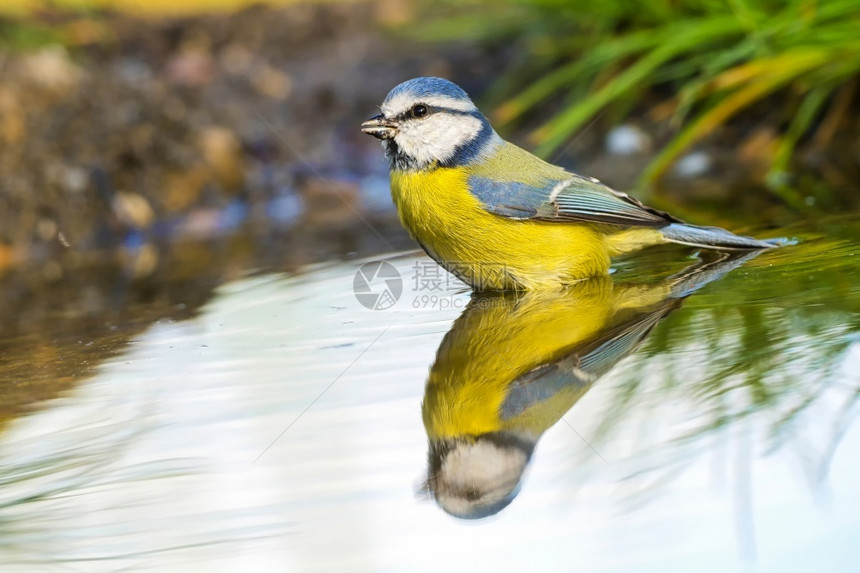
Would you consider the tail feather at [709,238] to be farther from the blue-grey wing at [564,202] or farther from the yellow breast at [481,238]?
the yellow breast at [481,238]

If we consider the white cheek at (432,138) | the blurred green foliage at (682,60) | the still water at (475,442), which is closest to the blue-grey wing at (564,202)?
the white cheek at (432,138)

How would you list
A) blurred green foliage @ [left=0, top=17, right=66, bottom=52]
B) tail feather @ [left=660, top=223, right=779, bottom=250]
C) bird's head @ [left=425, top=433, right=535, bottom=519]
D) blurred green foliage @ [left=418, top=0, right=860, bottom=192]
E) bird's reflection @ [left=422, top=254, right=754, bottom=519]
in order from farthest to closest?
blurred green foliage @ [left=0, top=17, right=66, bottom=52] < blurred green foliage @ [left=418, top=0, right=860, bottom=192] < tail feather @ [left=660, top=223, right=779, bottom=250] < bird's reflection @ [left=422, top=254, right=754, bottom=519] < bird's head @ [left=425, top=433, right=535, bottom=519]

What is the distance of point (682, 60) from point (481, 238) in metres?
3.21

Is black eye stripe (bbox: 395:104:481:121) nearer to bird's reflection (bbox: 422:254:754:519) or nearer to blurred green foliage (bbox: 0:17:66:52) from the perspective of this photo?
bird's reflection (bbox: 422:254:754:519)

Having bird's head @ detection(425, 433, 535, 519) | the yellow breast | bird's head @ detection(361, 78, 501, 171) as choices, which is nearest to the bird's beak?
bird's head @ detection(361, 78, 501, 171)

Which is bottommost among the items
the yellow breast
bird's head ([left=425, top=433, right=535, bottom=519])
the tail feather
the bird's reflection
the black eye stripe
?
bird's head ([left=425, top=433, right=535, bottom=519])

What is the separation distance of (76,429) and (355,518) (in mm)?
948

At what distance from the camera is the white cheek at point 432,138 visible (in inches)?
141

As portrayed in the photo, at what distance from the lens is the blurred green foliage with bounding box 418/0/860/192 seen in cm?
500

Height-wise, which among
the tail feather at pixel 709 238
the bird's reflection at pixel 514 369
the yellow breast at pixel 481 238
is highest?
the yellow breast at pixel 481 238

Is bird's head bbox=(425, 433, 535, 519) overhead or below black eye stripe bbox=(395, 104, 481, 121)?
below

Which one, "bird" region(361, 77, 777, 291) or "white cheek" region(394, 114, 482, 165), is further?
"white cheek" region(394, 114, 482, 165)

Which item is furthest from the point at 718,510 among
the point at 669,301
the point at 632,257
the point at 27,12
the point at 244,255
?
the point at 27,12

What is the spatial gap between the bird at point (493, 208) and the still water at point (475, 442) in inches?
15.0
